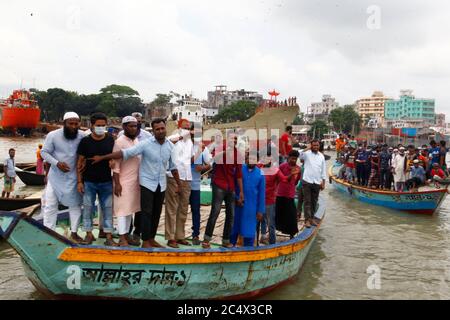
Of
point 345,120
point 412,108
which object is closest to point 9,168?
point 345,120

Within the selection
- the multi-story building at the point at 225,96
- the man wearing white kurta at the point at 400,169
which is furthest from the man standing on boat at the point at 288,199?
the multi-story building at the point at 225,96

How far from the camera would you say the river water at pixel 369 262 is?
658 cm

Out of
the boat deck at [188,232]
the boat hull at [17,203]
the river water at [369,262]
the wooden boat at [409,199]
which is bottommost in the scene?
the river water at [369,262]

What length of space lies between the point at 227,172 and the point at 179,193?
680 millimetres

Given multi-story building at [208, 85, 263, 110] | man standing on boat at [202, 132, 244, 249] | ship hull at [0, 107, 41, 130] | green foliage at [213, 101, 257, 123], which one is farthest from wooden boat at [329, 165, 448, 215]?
multi-story building at [208, 85, 263, 110]

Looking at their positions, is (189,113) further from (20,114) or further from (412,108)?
(412,108)

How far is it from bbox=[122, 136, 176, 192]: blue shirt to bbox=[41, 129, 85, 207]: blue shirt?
0.67m

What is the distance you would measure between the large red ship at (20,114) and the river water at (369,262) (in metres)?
48.7

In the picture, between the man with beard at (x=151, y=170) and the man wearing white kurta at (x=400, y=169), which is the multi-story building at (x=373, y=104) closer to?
the man wearing white kurta at (x=400, y=169)

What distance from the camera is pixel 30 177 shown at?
1744 centimetres

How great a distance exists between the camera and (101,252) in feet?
14.8

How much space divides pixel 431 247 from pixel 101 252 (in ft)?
26.2

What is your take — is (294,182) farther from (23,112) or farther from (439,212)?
(23,112)

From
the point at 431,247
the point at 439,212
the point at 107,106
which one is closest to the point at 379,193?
the point at 439,212
